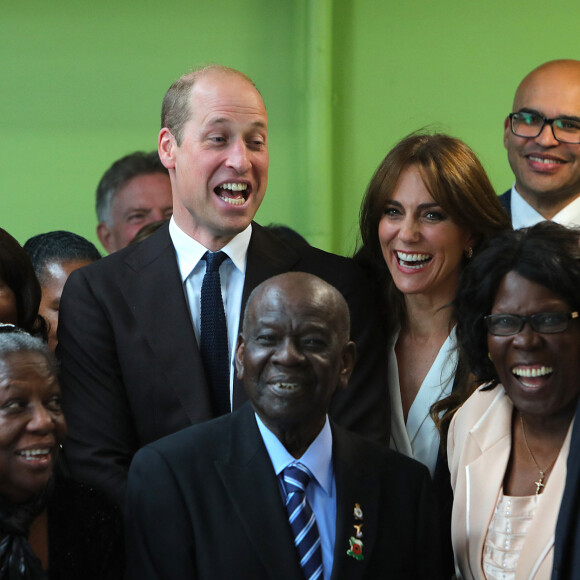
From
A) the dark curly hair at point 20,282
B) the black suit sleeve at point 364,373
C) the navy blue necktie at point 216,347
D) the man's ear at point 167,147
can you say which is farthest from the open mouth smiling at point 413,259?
the dark curly hair at point 20,282

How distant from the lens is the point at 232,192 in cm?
302

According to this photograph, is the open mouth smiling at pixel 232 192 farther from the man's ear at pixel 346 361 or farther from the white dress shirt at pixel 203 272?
the man's ear at pixel 346 361

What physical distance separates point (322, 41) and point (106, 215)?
1.20 meters

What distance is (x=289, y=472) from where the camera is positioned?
247 centimetres

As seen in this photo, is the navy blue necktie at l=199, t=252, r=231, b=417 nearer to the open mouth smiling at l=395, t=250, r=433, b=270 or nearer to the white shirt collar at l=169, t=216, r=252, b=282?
the white shirt collar at l=169, t=216, r=252, b=282

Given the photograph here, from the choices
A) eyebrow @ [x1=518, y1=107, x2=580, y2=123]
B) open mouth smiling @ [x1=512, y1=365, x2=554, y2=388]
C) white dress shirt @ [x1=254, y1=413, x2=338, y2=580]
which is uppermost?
eyebrow @ [x1=518, y1=107, x2=580, y2=123]

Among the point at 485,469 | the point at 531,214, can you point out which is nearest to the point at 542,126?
the point at 531,214

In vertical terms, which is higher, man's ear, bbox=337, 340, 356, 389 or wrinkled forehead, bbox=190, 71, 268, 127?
wrinkled forehead, bbox=190, 71, 268, 127

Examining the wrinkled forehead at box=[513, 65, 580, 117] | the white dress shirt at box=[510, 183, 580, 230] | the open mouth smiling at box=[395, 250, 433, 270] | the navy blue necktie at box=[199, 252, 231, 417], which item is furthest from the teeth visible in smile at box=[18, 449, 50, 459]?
the wrinkled forehead at box=[513, 65, 580, 117]

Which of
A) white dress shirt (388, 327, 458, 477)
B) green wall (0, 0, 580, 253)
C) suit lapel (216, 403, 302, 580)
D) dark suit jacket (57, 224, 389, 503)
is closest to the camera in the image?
suit lapel (216, 403, 302, 580)

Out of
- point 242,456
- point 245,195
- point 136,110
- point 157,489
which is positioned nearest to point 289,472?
point 242,456

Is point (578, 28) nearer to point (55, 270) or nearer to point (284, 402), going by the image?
point (55, 270)

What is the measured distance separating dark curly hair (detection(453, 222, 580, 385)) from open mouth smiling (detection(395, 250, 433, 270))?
366mm

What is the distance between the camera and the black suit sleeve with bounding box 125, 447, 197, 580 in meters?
2.39
